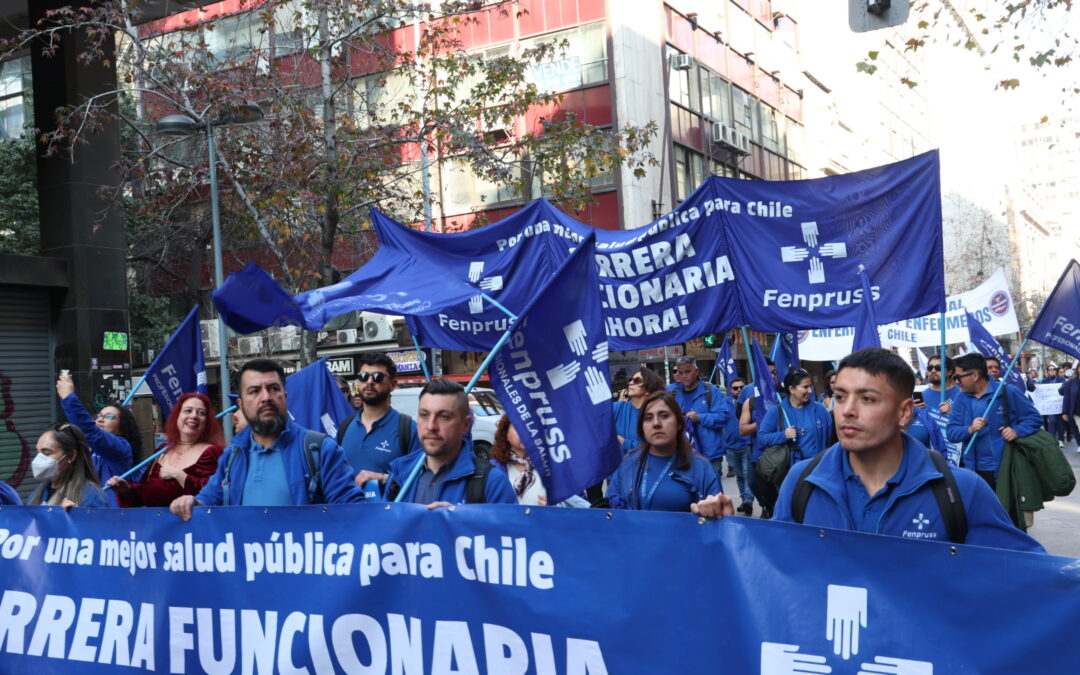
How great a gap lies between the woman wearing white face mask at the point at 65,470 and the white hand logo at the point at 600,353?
287 centimetres

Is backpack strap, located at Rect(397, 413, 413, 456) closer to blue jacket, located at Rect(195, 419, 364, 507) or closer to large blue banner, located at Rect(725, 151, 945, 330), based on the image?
blue jacket, located at Rect(195, 419, 364, 507)

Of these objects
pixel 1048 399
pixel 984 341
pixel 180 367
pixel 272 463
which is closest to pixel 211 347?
pixel 1048 399

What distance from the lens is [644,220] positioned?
3103 centimetres

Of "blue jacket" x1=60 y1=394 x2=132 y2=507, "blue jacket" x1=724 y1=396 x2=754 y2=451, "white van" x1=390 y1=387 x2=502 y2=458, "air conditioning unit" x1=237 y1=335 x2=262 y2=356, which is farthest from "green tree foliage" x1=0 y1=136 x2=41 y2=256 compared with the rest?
"blue jacket" x1=60 y1=394 x2=132 y2=507

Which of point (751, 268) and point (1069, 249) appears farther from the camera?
point (1069, 249)

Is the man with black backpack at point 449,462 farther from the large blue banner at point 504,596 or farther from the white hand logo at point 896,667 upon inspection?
the white hand logo at point 896,667

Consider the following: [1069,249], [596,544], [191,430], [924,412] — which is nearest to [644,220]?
[924,412]

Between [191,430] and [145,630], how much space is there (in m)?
1.65

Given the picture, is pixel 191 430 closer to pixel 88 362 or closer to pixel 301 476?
pixel 301 476

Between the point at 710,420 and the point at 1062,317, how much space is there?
3.63 metres

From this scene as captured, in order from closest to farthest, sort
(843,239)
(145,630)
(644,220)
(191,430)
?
(145,630)
(191,430)
(843,239)
(644,220)

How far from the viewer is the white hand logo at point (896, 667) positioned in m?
3.06

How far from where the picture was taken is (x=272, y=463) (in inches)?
192

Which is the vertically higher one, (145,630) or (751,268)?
(751,268)
